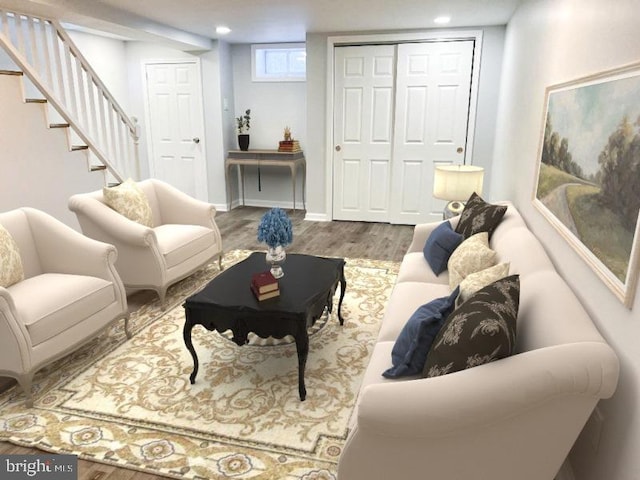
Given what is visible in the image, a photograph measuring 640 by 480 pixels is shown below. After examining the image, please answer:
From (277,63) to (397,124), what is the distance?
2069mm

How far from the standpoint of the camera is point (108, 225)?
3326 millimetres

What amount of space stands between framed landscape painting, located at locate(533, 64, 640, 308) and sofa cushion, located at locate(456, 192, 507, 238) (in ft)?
1.78

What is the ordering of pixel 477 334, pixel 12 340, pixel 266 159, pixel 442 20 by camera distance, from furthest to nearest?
1. pixel 266 159
2. pixel 442 20
3. pixel 12 340
4. pixel 477 334

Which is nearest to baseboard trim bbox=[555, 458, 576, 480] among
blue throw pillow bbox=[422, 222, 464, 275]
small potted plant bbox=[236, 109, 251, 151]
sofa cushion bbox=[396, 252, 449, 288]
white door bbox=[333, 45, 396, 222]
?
sofa cushion bbox=[396, 252, 449, 288]

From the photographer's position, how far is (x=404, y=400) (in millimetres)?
1372

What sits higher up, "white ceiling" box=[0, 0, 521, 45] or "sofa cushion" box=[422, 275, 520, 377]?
"white ceiling" box=[0, 0, 521, 45]

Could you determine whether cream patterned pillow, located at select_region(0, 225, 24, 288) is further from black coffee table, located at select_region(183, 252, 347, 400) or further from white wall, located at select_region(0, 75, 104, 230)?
white wall, located at select_region(0, 75, 104, 230)

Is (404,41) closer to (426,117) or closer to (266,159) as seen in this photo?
(426,117)

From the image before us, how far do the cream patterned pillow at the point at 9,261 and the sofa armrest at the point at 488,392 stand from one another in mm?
2167

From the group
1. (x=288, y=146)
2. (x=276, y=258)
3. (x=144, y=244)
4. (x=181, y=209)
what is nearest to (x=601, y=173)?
(x=276, y=258)

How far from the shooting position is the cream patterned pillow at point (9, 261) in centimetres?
253

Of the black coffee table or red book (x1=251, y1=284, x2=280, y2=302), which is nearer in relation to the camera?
the black coffee table

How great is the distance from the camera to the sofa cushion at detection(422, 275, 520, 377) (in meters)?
1.42

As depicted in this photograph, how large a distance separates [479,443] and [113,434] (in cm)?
159
